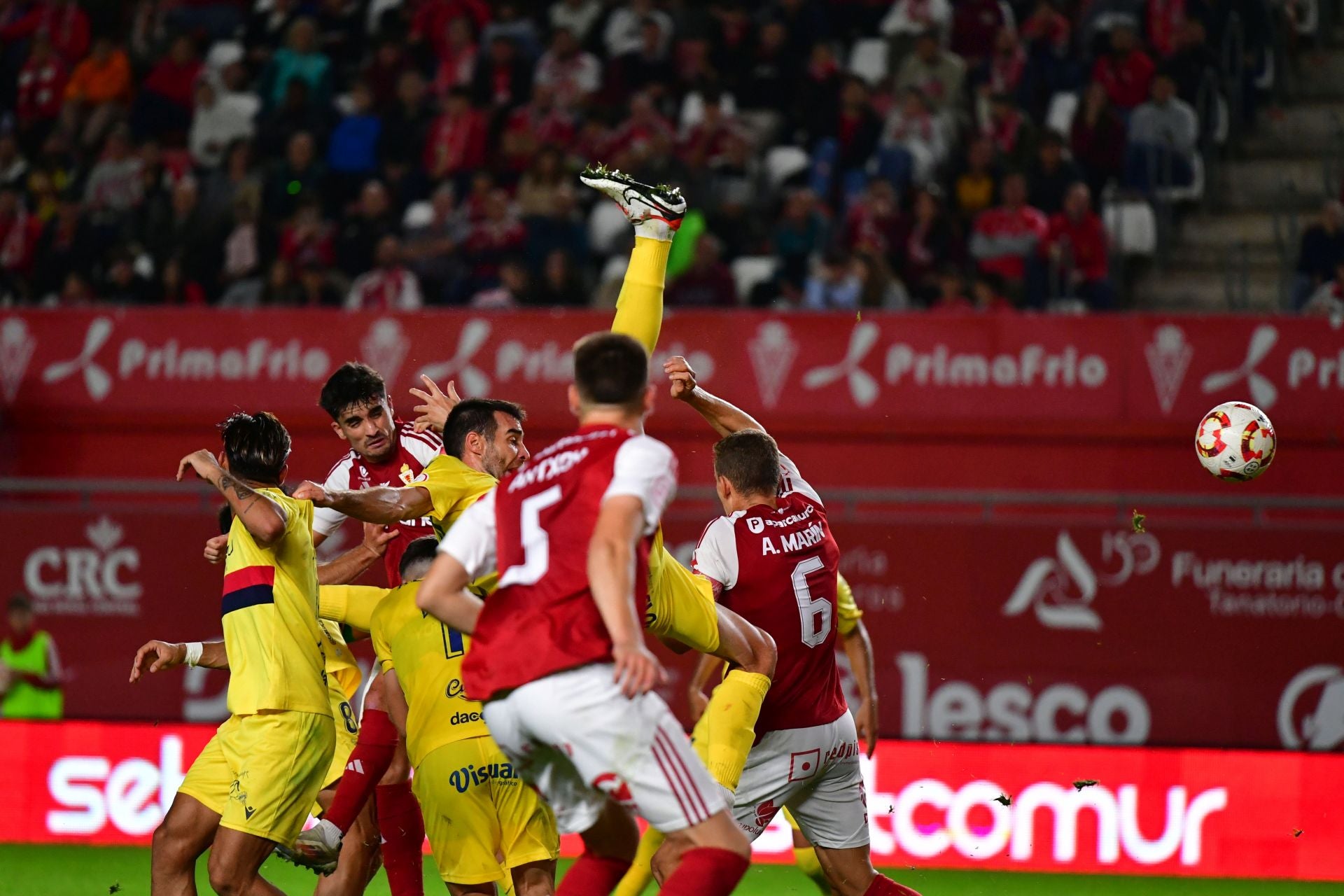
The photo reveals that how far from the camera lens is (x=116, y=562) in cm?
1266

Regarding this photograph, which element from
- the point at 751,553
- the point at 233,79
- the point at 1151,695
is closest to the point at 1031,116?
the point at 1151,695

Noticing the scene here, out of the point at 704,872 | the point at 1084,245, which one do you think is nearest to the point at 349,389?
the point at 704,872

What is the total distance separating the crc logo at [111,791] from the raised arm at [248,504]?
474 cm

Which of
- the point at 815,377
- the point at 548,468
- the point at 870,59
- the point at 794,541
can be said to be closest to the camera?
the point at 548,468

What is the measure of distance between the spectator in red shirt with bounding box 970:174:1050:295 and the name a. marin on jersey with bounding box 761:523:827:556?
738cm

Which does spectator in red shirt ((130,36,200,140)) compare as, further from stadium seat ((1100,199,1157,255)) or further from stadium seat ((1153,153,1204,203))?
stadium seat ((1153,153,1204,203))

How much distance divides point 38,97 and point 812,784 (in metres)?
13.1

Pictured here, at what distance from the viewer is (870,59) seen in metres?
15.9

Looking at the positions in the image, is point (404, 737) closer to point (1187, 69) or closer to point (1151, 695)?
point (1151, 695)

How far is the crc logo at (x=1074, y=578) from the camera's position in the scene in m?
11.9

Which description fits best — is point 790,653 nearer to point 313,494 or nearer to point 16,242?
point 313,494

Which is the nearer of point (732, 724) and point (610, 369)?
point (610, 369)

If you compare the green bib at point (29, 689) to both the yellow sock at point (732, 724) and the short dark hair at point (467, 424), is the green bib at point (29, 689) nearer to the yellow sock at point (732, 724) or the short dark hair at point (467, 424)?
the short dark hair at point (467, 424)

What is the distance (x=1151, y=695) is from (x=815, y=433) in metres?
2.93
